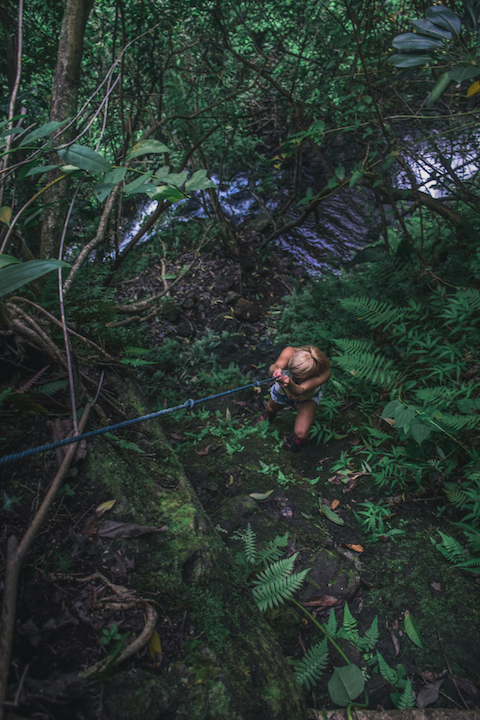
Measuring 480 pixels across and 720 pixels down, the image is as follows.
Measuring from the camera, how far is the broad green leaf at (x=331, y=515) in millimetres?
2813

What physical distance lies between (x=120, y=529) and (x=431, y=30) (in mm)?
2838

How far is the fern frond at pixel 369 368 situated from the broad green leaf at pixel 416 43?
232 centimetres

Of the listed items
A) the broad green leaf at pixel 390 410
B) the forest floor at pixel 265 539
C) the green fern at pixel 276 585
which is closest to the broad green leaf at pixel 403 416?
the broad green leaf at pixel 390 410

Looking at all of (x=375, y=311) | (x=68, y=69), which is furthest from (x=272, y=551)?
(x=68, y=69)

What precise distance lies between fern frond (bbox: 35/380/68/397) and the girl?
6.28 feet

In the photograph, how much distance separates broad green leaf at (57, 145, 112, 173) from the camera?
122 cm

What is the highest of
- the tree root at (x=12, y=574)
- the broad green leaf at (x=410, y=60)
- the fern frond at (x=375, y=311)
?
the broad green leaf at (x=410, y=60)

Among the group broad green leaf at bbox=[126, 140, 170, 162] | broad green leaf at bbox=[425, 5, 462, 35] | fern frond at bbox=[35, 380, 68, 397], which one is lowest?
fern frond at bbox=[35, 380, 68, 397]

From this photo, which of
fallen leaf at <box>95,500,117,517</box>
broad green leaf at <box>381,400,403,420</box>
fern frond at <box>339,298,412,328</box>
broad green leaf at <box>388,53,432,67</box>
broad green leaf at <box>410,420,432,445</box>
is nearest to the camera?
fallen leaf at <box>95,500,117,517</box>

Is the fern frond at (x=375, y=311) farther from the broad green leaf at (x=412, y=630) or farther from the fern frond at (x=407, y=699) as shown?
the fern frond at (x=407, y=699)

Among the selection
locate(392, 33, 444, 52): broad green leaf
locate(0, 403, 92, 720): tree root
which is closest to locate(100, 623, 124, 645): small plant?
locate(0, 403, 92, 720): tree root

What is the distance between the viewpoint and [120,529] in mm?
1473

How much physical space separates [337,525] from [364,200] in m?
7.70

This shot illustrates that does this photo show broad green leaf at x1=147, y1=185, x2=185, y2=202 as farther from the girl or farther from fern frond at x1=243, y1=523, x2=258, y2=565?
the girl
